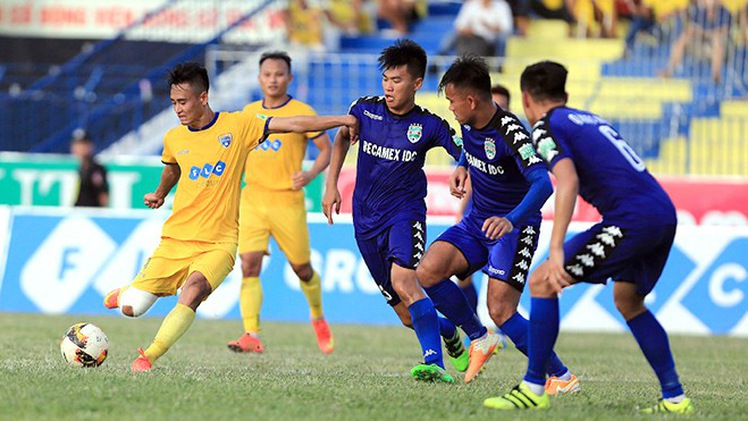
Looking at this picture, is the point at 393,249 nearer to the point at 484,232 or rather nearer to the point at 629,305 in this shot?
the point at 484,232

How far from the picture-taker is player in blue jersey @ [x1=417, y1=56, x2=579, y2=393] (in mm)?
8422

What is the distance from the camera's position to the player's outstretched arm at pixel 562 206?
687 centimetres

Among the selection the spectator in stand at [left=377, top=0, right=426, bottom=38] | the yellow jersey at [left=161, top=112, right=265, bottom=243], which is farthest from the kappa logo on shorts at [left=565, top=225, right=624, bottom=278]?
the spectator in stand at [left=377, top=0, right=426, bottom=38]

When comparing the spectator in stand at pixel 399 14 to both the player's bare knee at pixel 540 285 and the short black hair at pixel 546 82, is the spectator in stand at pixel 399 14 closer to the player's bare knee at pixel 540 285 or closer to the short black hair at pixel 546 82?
the short black hair at pixel 546 82

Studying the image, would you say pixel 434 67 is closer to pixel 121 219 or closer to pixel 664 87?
pixel 664 87

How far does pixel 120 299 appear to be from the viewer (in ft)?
29.3

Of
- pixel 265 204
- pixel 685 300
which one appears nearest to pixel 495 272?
pixel 265 204

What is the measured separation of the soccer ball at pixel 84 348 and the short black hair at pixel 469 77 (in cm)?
286

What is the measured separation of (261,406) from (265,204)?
191 inches

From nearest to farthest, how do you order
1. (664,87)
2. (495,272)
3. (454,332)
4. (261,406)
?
(261,406)
(495,272)
(454,332)
(664,87)

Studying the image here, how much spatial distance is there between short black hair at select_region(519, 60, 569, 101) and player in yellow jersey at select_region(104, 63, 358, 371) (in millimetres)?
1962

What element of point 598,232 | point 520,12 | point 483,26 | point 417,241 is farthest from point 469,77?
point 520,12

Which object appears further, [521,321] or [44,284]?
[44,284]

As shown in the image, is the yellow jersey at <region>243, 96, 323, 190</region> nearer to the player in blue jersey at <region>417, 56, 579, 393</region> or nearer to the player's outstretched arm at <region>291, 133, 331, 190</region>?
the player's outstretched arm at <region>291, 133, 331, 190</region>
